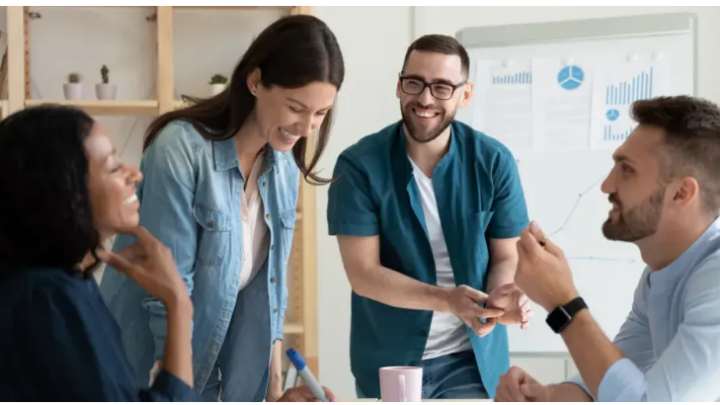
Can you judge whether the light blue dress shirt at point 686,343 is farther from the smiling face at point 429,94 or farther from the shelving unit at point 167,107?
the shelving unit at point 167,107

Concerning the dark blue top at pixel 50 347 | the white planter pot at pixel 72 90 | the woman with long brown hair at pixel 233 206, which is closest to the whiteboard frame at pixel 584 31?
the white planter pot at pixel 72 90

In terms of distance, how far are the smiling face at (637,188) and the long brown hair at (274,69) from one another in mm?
554

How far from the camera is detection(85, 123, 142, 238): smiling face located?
1.14m

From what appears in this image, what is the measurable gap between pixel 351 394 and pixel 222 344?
178cm

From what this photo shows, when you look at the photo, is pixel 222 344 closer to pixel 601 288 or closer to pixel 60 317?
pixel 60 317

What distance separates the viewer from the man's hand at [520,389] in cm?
150

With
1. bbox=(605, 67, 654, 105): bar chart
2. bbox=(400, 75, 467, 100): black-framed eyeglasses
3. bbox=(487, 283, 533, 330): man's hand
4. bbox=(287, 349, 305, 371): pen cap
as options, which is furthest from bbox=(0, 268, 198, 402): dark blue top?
bbox=(605, 67, 654, 105): bar chart

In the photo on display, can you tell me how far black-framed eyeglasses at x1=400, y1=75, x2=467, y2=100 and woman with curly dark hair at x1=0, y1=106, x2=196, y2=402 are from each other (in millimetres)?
1014

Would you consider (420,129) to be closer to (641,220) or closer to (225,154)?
(225,154)

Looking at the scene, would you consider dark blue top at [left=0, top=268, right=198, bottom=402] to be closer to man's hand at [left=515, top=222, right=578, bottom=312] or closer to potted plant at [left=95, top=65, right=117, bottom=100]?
man's hand at [left=515, top=222, right=578, bottom=312]

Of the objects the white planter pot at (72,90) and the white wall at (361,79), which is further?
the white wall at (361,79)

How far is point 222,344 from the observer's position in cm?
168

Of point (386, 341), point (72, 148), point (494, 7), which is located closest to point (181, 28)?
point (494, 7)

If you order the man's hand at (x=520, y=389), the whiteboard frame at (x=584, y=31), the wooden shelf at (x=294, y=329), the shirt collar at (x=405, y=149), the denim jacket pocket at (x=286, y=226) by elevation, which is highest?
the whiteboard frame at (x=584, y=31)
